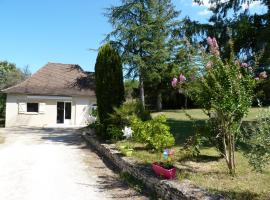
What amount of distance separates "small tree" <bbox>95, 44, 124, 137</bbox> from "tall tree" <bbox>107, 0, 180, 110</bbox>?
52.7 feet

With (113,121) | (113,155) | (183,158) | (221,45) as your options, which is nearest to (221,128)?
(183,158)

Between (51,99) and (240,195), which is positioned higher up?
(51,99)

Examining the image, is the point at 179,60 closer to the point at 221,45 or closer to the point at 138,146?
the point at 221,45

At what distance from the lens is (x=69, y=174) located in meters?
9.72

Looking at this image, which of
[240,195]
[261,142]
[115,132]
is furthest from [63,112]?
[261,142]

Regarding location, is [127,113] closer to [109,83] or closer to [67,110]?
[109,83]

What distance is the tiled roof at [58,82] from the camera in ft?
99.4

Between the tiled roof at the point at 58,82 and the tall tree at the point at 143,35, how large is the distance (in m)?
4.14

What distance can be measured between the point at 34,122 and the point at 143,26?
12.4m

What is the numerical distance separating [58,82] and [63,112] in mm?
2808

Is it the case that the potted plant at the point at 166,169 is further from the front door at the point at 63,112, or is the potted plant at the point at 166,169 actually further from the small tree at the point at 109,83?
the front door at the point at 63,112

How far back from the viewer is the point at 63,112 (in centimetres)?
3145

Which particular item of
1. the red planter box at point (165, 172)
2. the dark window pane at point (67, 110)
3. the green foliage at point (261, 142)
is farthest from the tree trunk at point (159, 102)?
the green foliage at point (261, 142)

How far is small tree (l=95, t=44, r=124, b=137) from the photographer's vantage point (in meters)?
14.5
